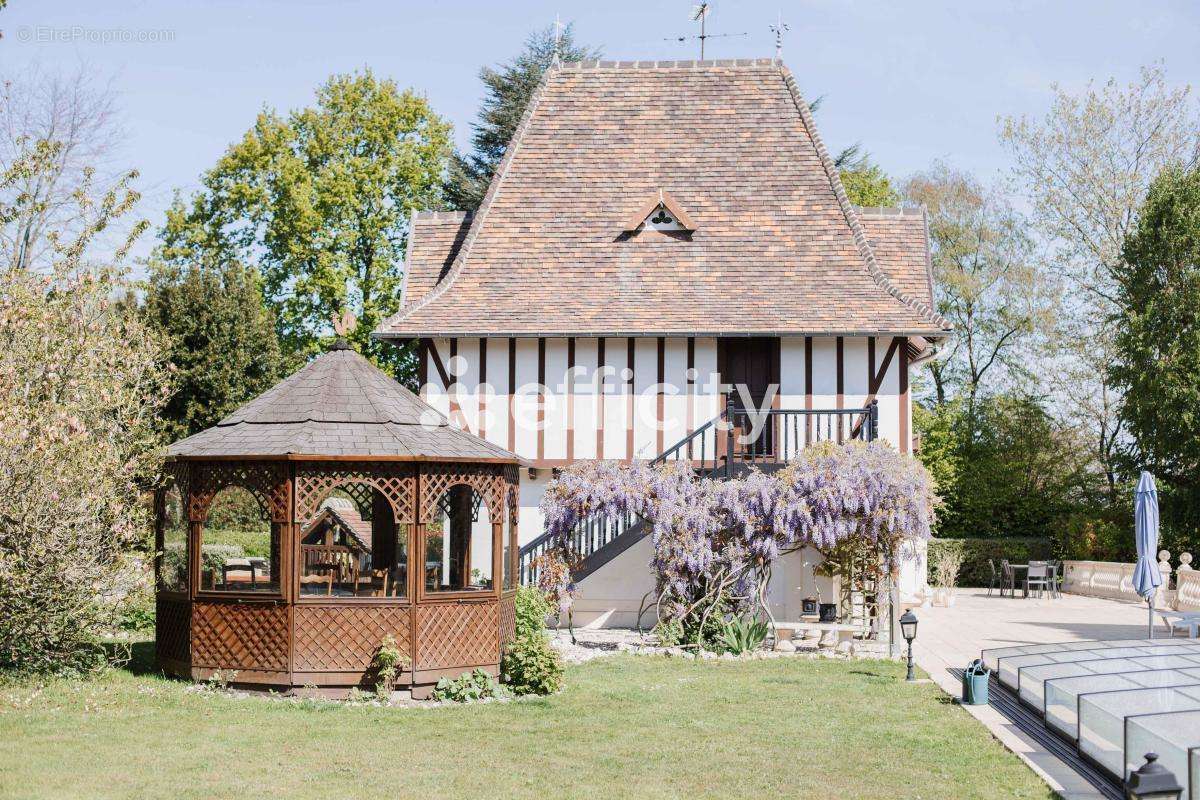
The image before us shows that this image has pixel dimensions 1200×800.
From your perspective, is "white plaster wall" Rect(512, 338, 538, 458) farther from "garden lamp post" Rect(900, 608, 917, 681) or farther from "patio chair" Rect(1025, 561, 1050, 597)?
"patio chair" Rect(1025, 561, 1050, 597)

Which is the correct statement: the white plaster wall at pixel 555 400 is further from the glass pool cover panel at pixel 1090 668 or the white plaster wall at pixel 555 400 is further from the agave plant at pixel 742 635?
the glass pool cover panel at pixel 1090 668

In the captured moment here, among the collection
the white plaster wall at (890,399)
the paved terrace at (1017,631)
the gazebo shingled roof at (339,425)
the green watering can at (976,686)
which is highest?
the white plaster wall at (890,399)

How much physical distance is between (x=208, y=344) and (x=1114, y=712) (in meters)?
21.2

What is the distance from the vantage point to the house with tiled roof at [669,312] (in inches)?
739

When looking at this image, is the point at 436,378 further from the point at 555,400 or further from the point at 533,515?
the point at 533,515

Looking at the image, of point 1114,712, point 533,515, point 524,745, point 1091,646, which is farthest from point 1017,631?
point 524,745

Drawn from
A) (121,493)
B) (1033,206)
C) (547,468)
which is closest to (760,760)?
(121,493)

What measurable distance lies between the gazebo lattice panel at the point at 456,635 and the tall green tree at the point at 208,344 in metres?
14.6

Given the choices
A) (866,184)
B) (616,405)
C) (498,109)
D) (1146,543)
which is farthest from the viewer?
(866,184)

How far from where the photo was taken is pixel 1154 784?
7.02 metres

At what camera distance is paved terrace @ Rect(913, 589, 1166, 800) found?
9.55 metres

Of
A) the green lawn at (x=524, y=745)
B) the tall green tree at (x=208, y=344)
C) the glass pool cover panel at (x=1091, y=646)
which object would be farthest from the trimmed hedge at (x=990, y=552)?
the green lawn at (x=524, y=745)

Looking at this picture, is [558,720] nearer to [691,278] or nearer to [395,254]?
[691,278]

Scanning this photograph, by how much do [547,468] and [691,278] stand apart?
3860 mm
